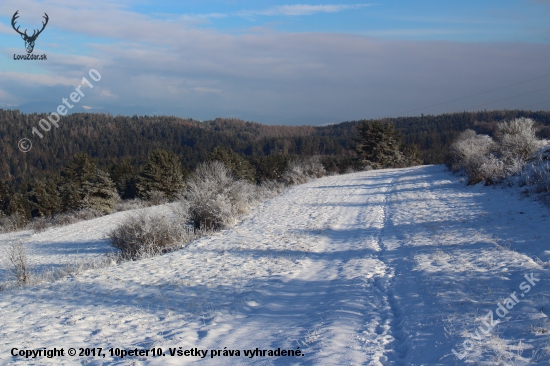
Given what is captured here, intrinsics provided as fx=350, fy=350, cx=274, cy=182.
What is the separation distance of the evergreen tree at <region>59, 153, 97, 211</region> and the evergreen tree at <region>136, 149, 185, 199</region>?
15.9 feet

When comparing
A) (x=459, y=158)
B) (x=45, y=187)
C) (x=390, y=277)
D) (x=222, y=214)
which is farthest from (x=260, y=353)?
(x=45, y=187)

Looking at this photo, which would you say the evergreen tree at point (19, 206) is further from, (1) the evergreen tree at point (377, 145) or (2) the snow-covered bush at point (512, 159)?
(2) the snow-covered bush at point (512, 159)

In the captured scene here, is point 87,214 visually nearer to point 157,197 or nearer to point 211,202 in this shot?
point 157,197

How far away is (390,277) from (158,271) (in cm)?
515

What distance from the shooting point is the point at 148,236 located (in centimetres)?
1124

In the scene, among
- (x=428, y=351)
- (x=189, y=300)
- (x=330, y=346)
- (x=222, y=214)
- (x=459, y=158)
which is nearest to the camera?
Result: (x=428, y=351)

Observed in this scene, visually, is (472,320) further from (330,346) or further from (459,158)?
(459,158)

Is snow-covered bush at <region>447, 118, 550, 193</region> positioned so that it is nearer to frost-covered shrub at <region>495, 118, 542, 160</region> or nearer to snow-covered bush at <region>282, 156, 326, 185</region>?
frost-covered shrub at <region>495, 118, 542, 160</region>

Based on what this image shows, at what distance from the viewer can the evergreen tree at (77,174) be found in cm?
3597

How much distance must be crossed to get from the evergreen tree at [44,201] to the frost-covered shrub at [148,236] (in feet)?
123

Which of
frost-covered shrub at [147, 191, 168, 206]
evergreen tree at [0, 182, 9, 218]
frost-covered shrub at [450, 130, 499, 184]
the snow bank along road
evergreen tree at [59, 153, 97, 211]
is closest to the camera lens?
the snow bank along road

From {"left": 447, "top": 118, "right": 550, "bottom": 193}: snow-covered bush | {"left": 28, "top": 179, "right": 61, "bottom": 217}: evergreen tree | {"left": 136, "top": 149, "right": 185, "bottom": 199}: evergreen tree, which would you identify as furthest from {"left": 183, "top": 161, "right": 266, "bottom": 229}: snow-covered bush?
{"left": 28, "top": 179, "right": 61, "bottom": 217}: evergreen tree

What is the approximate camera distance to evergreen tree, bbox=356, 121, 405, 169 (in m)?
46.7

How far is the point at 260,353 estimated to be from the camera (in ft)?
13.9
